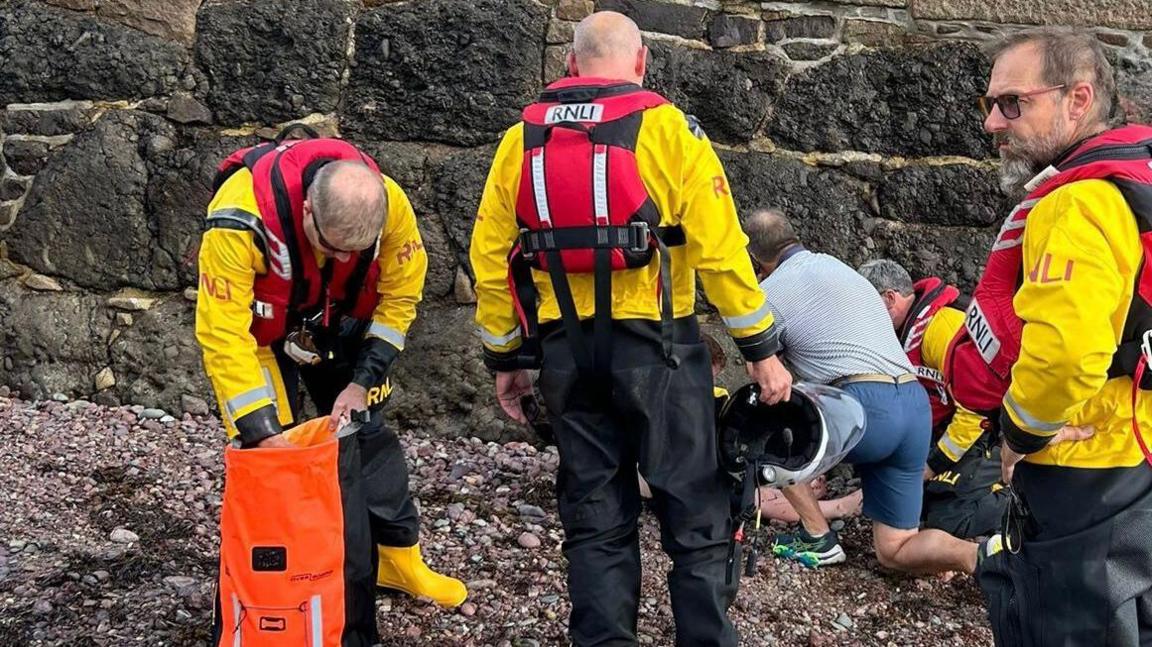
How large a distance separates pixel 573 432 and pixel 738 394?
19.6 inches

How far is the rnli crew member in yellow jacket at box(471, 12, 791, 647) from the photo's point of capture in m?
3.04

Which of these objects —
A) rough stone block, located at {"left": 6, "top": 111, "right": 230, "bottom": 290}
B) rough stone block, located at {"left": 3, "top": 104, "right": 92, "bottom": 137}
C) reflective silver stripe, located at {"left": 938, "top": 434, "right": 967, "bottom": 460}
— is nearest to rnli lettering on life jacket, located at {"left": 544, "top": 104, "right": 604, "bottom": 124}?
reflective silver stripe, located at {"left": 938, "top": 434, "right": 967, "bottom": 460}

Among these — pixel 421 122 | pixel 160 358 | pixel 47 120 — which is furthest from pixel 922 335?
pixel 47 120

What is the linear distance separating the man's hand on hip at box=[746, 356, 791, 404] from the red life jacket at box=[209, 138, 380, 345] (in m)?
1.20

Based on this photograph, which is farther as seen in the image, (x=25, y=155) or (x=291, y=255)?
(x=25, y=155)

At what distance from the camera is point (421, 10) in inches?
215

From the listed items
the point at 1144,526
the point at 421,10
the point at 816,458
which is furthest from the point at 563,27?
the point at 1144,526

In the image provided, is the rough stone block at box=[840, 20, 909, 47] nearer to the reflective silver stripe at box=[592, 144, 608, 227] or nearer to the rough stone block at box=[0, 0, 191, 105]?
the reflective silver stripe at box=[592, 144, 608, 227]

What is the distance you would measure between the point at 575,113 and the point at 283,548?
1394mm

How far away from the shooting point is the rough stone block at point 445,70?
5398mm

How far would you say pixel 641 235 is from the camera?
3.03 meters

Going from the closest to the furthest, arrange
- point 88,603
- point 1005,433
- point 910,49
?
1. point 1005,433
2. point 88,603
3. point 910,49

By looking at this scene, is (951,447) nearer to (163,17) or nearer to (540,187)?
(540,187)

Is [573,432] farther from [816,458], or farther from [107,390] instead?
[107,390]
